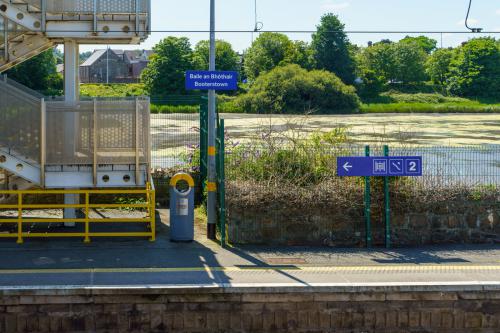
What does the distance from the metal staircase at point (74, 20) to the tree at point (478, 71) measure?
6810 centimetres

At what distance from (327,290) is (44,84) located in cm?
4327

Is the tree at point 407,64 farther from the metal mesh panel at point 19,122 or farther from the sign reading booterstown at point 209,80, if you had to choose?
the metal mesh panel at point 19,122

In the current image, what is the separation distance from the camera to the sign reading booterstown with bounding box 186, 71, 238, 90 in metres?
15.6

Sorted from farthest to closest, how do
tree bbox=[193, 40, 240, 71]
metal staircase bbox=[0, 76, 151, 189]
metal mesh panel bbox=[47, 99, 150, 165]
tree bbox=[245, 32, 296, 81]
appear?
tree bbox=[193, 40, 240, 71]
tree bbox=[245, 32, 296, 81]
metal mesh panel bbox=[47, 99, 150, 165]
metal staircase bbox=[0, 76, 151, 189]

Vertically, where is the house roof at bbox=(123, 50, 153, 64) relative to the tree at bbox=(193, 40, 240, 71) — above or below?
above

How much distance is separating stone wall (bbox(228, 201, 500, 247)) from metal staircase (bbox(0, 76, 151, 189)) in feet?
8.04

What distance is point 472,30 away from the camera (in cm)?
1641

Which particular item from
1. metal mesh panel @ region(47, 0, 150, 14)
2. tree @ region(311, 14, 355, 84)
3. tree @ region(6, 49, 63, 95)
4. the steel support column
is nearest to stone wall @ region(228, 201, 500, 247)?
the steel support column

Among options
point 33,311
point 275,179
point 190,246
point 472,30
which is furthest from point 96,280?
point 472,30

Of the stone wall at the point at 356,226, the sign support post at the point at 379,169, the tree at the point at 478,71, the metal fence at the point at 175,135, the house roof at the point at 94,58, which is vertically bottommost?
the stone wall at the point at 356,226

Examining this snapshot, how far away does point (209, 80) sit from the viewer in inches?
616

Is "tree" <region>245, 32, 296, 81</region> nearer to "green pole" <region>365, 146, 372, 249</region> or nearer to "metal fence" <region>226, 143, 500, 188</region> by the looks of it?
"metal fence" <region>226, 143, 500, 188</region>

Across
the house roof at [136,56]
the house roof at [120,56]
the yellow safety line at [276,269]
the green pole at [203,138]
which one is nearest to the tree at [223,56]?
the house roof at [120,56]

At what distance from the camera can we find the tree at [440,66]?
99.2 meters
